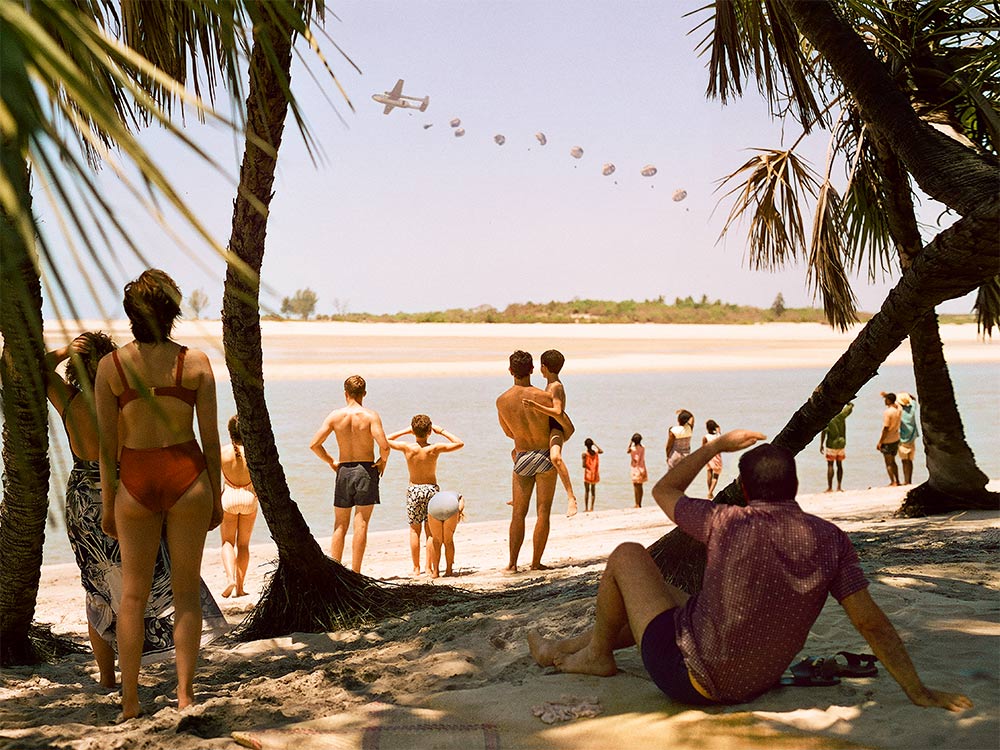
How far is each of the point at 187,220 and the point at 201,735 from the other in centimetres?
246

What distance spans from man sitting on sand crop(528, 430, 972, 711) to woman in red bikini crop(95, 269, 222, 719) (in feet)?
5.37

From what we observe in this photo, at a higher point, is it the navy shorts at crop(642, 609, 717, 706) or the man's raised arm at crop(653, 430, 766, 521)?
the man's raised arm at crop(653, 430, 766, 521)

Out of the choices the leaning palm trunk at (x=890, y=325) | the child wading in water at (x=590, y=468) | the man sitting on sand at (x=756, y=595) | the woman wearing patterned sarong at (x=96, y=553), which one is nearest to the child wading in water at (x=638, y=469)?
the child wading in water at (x=590, y=468)

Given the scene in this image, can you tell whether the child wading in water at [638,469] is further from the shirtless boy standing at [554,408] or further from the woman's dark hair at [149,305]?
the woman's dark hair at [149,305]

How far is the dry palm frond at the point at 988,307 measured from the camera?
8.15 meters

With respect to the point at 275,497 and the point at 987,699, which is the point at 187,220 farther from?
the point at 275,497

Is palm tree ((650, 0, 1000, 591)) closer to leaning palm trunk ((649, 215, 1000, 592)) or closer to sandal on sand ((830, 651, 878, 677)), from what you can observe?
leaning palm trunk ((649, 215, 1000, 592))

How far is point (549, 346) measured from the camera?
49.2 metres

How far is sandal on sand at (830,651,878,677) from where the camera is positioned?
10.9 feet

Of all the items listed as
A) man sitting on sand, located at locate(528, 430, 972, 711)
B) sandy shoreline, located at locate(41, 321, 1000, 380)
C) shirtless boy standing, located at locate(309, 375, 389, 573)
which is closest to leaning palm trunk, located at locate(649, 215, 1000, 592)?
man sitting on sand, located at locate(528, 430, 972, 711)

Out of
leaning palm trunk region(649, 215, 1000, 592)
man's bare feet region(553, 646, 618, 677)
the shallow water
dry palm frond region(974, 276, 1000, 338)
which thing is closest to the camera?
man's bare feet region(553, 646, 618, 677)

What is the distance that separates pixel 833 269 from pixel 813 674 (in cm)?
465

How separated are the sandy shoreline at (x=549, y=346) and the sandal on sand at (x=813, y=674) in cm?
3203

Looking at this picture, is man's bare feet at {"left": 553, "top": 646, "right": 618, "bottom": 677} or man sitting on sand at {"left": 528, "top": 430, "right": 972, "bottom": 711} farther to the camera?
man's bare feet at {"left": 553, "top": 646, "right": 618, "bottom": 677}
